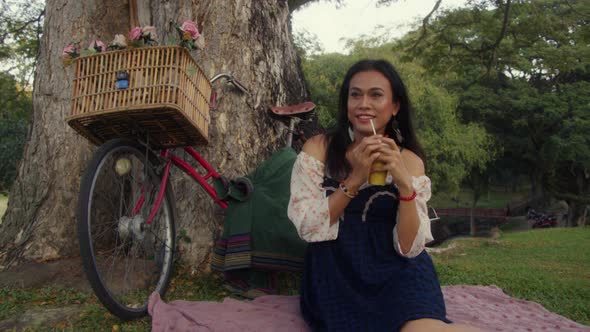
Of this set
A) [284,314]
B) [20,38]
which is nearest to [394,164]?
[284,314]

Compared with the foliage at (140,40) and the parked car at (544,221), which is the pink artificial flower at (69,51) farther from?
the parked car at (544,221)

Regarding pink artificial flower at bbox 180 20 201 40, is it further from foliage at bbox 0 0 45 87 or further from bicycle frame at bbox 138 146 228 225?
foliage at bbox 0 0 45 87

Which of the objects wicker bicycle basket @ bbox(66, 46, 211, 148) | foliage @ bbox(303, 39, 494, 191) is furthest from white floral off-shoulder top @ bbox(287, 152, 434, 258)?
foliage @ bbox(303, 39, 494, 191)

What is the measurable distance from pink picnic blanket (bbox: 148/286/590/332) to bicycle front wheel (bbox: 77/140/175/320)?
0.28 m

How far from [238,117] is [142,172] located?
1092mm

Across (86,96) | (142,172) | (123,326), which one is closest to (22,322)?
(123,326)

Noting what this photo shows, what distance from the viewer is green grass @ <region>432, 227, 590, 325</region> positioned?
3.90 m

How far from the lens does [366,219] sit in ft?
7.93

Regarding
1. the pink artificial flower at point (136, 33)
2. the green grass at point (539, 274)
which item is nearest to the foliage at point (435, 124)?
the green grass at point (539, 274)

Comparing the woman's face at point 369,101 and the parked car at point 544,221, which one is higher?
the woman's face at point 369,101

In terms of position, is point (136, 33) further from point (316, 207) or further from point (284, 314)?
point (284, 314)

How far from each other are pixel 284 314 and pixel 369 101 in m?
1.22

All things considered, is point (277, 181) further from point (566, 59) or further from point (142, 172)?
point (566, 59)

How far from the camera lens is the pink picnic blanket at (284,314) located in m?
2.43
